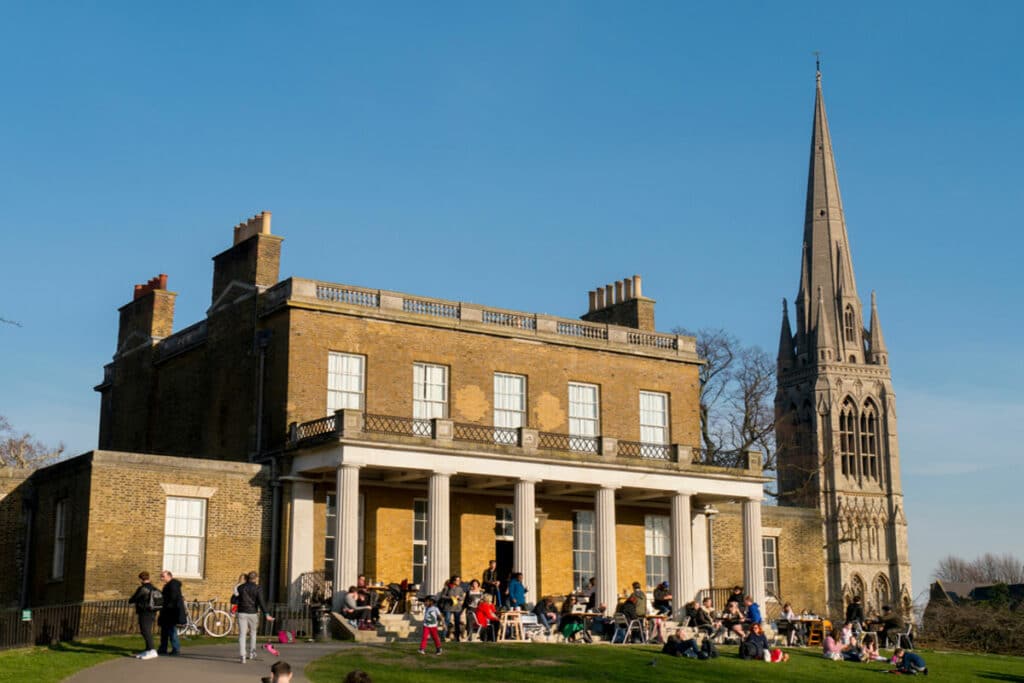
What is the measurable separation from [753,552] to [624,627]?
8.24 meters

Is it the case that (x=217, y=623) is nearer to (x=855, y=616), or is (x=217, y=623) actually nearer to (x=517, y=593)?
(x=517, y=593)

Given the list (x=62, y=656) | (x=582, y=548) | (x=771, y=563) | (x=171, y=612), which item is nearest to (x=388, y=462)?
(x=582, y=548)

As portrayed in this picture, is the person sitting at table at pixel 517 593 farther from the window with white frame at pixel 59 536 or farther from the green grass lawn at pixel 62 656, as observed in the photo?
the window with white frame at pixel 59 536

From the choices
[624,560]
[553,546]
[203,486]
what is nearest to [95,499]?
[203,486]

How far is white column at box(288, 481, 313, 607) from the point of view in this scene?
34781mm

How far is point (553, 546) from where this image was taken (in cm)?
3956

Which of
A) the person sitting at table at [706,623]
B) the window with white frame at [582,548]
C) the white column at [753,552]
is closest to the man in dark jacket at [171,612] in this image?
the person sitting at table at [706,623]

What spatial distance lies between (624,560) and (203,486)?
1292cm

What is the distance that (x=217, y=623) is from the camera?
102 feet

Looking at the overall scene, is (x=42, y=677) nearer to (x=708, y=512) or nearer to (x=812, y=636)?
(x=812, y=636)

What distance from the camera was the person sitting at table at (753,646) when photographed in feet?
96.8

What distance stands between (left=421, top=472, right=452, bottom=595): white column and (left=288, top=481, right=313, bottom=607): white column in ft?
9.99

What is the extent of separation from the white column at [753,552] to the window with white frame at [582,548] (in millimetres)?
4428

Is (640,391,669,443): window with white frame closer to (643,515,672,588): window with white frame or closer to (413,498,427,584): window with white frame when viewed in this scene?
(643,515,672,588): window with white frame
